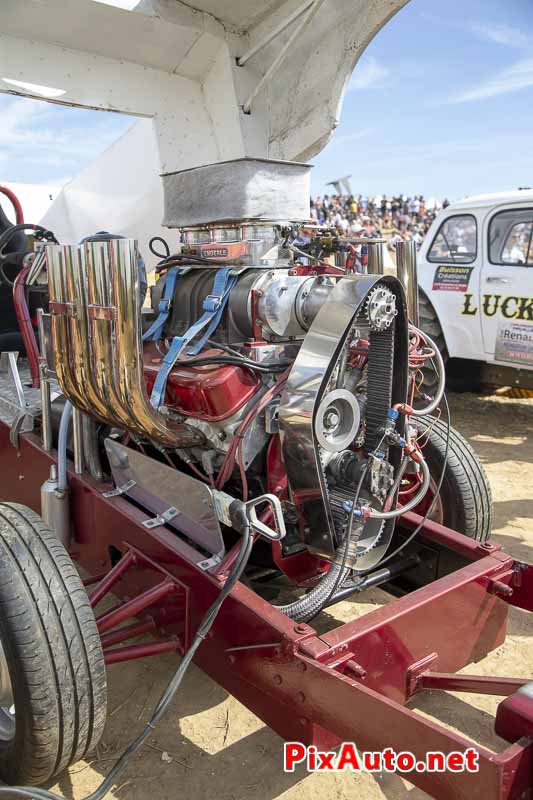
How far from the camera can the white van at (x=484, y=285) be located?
220 inches

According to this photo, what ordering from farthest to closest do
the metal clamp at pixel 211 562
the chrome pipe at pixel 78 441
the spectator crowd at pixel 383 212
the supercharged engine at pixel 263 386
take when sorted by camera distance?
the spectator crowd at pixel 383 212 < the chrome pipe at pixel 78 441 < the metal clamp at pixel 211 562 < the supercharged engine at pixel 263 386

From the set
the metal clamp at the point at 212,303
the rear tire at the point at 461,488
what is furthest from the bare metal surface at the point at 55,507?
the rear tire at the point at 461,488

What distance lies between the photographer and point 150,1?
14.3 feet

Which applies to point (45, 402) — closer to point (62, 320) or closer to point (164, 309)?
point (62, 320)

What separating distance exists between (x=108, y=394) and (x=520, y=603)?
1.60 m

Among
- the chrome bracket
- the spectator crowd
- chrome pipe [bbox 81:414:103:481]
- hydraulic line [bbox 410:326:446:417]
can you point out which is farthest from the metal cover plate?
the spectator crowd

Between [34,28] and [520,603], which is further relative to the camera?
[34,28]

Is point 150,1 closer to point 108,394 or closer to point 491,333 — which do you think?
point 108,394

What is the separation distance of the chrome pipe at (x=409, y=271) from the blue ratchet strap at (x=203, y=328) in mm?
766

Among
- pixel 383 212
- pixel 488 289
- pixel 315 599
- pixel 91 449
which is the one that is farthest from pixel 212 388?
pixel 383 212

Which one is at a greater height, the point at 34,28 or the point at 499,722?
the point at 34,28

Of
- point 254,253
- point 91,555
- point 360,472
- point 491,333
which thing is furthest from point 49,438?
point 491,333

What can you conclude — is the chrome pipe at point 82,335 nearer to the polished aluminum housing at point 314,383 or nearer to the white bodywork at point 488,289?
the polished aluminum housing at point 314,383

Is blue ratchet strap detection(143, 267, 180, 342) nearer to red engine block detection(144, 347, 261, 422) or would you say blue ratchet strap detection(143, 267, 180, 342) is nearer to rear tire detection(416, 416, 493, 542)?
red engine block detection(144, 347, 261, 422)
